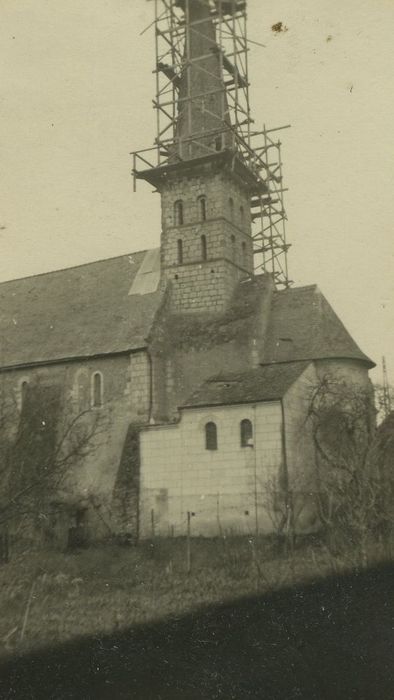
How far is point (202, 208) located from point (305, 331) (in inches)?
298

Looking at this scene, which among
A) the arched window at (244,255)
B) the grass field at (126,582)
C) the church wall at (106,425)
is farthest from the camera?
the arched window at (244,255)

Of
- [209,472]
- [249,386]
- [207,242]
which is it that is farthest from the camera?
[207,242]

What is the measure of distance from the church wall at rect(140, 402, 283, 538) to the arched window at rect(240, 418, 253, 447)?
0.51 feet

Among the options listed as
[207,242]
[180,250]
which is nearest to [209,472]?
[207,242]

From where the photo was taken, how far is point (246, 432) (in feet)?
83.5

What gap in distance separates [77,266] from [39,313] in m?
3.50

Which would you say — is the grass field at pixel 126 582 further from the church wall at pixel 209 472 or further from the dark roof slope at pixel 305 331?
the dark roof slope at pixel 305 331

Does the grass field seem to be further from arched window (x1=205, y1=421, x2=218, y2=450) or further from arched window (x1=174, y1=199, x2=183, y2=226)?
arched window (x1=174, y1=199, x2=183, y2=226)

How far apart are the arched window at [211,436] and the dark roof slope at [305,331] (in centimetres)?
425

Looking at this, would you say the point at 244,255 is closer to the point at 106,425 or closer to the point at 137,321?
the point at 137,321

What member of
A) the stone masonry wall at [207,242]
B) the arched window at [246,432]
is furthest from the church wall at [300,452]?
the stone masonry wall at [207,242]

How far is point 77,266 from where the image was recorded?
37.6m

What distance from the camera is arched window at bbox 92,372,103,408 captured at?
99.3 ft

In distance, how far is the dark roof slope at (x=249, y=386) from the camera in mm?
→ 25469
